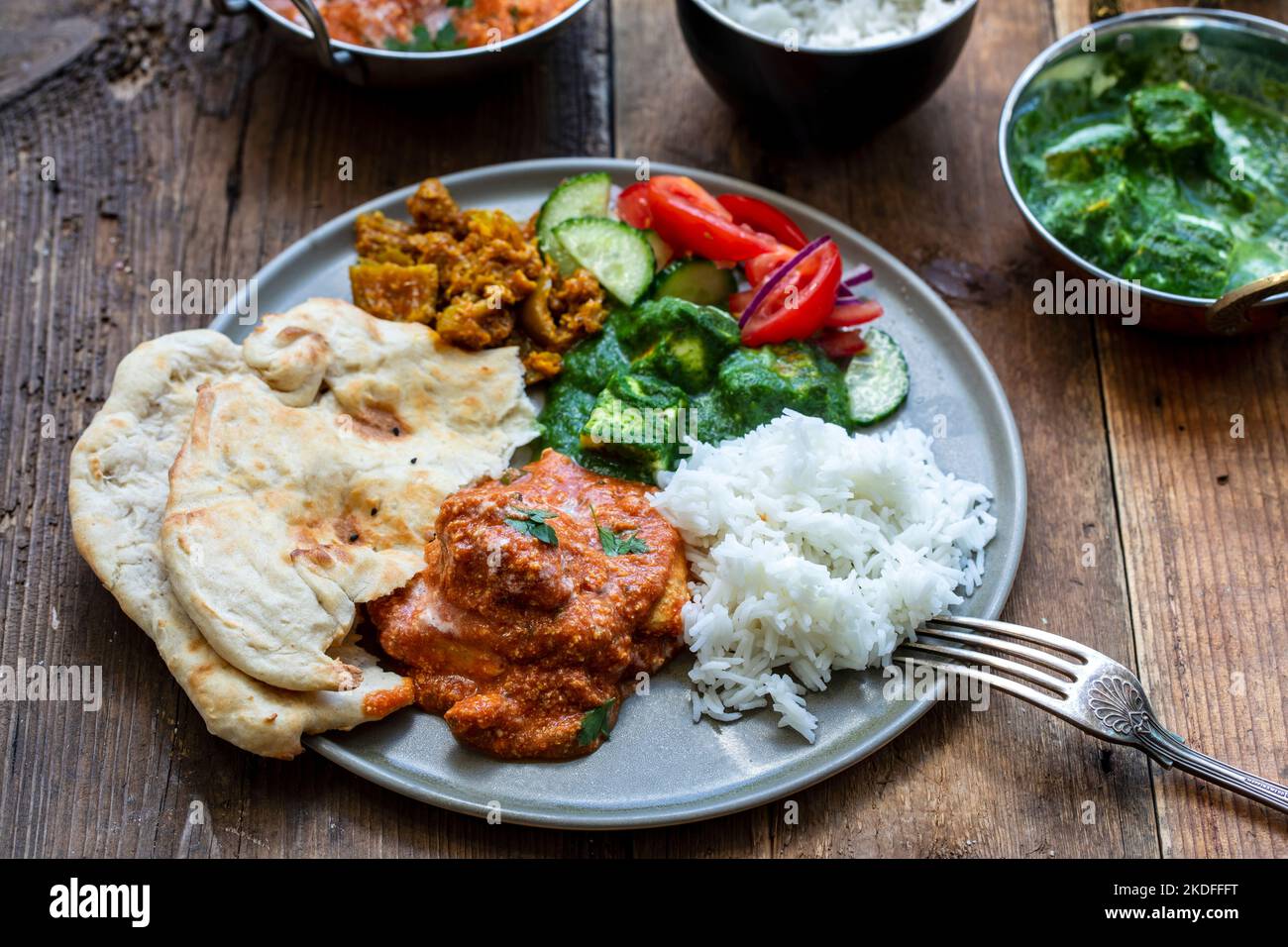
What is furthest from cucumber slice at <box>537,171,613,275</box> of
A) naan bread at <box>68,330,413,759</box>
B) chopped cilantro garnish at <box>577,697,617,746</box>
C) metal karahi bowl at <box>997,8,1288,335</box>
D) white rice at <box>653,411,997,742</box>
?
chopped cilantro garnish at <box>577,697,617,746</box>

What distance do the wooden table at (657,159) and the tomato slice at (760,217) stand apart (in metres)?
0.49

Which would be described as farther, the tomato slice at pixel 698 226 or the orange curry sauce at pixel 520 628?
the tomato slice at pixel 698 226

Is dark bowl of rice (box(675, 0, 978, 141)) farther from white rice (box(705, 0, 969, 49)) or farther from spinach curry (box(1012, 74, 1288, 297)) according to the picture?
spinach curry (box(1012, 74, 1288, 297))

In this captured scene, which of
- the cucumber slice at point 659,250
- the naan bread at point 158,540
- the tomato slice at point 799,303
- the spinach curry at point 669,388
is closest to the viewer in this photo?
the naan bread at point 158,540

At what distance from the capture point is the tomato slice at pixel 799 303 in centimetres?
407

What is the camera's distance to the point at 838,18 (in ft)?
15.8

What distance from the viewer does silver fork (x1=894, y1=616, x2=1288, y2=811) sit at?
11.0 feet

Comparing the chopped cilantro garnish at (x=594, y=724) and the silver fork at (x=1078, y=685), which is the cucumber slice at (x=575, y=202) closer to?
the chopped cilantro garnish at (x=594, y=724)

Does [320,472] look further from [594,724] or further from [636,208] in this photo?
[636,208]

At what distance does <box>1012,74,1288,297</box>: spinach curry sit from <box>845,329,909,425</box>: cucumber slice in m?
0.83

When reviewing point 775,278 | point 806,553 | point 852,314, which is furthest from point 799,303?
point 806,553

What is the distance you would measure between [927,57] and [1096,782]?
2.69 meters

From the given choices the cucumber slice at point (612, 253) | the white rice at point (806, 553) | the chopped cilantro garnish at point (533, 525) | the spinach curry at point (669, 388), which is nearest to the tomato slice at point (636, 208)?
the cucumber slice at point (612, 253)

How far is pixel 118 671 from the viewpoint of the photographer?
3709mm
